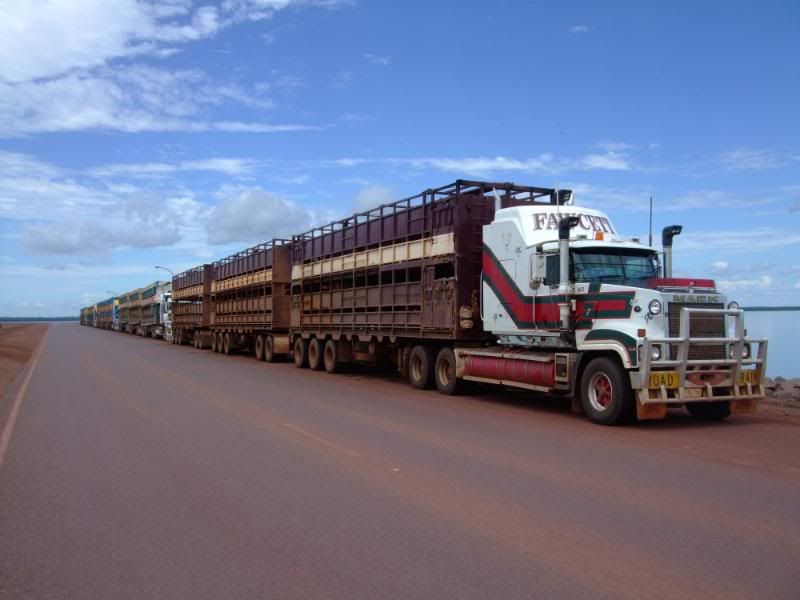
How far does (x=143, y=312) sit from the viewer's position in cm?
6425

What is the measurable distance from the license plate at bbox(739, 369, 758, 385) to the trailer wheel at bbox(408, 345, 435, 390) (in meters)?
6.82

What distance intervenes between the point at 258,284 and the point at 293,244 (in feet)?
13.7


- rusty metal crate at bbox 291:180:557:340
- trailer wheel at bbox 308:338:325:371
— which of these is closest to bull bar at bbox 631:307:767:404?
rusty metal crate at bbox 291:180:557:340

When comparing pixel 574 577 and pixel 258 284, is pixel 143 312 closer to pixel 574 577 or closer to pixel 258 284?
pixel 258 284

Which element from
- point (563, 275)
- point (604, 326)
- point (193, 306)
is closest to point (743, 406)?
point (604, 326)

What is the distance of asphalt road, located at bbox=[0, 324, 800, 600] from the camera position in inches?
176

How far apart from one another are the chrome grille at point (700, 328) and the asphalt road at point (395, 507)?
1.13m

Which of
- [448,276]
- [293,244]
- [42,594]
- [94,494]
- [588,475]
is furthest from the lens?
[293,244]

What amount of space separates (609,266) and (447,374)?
193 inches

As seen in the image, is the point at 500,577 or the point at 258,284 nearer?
the point at 500,577

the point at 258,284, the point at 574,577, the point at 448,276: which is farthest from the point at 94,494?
the point at 258,284

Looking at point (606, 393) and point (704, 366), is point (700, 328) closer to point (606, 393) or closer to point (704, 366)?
point (704, 366)

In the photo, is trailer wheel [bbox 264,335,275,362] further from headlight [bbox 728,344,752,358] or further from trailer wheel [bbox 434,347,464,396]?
headlight [bbox 728,344,752,358]

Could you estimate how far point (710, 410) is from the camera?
37.9 feet
